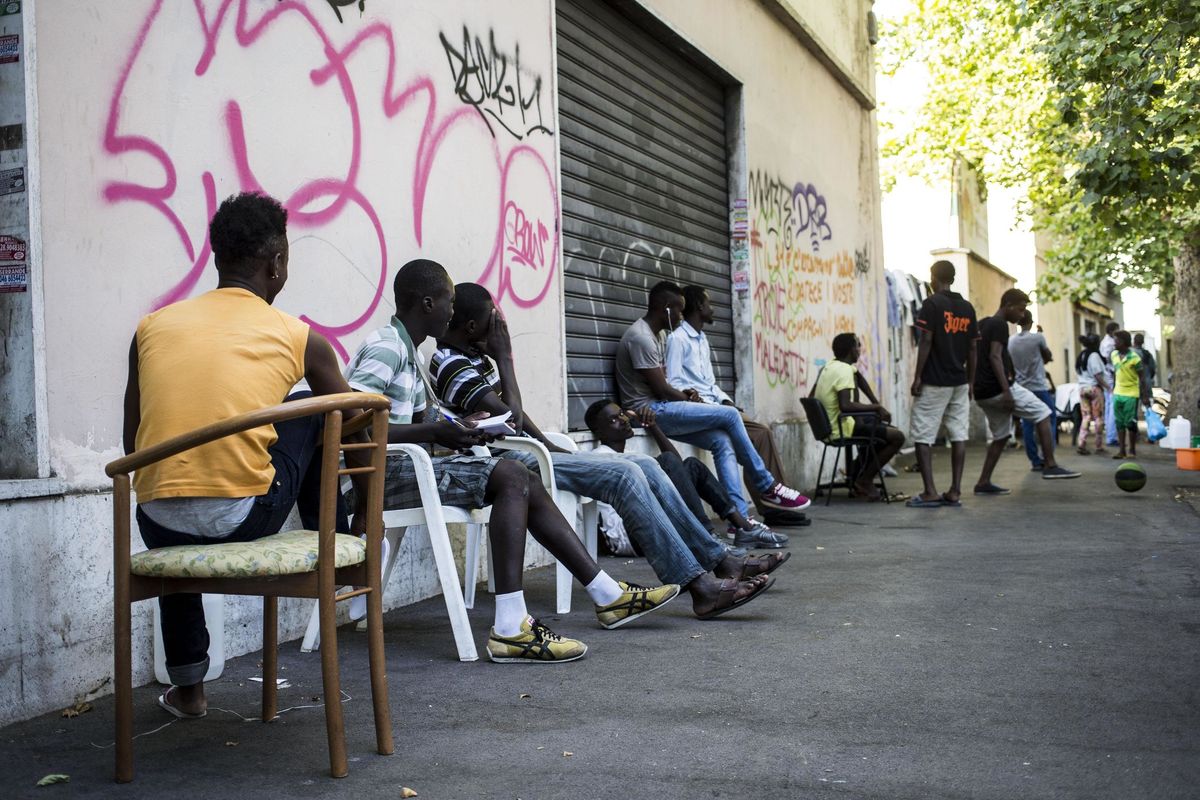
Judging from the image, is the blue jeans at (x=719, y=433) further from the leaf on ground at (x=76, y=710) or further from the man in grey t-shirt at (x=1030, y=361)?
the man in grey t-shirt at (x=1030, y=361)

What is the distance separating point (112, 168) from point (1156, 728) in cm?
350

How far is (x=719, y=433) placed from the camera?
7.72 metres

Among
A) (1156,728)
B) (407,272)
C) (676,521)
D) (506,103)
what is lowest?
(1156,728)

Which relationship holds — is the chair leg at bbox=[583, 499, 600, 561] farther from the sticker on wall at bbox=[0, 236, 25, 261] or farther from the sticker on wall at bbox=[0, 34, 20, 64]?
the sticker on wall at bbox=[0, 34, 20, 64]

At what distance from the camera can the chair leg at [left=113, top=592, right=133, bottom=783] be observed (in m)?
2.75

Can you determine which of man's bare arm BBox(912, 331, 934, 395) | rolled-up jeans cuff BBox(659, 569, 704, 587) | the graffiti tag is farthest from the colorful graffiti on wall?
rolled-up jeans cuff BBox(659, 569, 704, 587)

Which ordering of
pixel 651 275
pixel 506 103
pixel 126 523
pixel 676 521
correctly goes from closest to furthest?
pixel 126 523, pixel 676 521, pixel 506 103, pixel 651 275

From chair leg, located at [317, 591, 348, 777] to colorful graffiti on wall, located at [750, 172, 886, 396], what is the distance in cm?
791

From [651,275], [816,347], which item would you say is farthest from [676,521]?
[816,347]

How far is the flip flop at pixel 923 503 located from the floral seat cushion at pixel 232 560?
7261mm

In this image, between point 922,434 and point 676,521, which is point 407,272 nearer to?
point 676,521

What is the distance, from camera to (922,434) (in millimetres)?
9672

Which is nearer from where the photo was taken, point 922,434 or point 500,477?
point 500,477

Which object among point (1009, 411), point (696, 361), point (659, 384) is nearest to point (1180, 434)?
point (1009, 411)
